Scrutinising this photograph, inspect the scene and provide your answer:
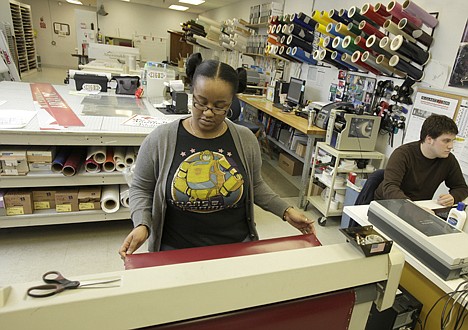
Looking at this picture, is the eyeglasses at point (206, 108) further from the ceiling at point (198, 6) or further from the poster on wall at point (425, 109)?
the ceiling at point (198, 6)

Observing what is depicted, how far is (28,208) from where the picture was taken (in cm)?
221

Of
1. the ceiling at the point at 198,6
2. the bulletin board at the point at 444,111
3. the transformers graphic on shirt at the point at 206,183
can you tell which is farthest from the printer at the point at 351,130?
the ceiling at the point at 198,6

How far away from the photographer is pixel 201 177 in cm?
118

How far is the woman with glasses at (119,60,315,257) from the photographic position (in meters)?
1.13

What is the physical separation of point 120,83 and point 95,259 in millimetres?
2229

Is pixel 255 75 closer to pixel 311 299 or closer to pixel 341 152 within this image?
pixel 341 152

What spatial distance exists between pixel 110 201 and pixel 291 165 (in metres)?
2.51

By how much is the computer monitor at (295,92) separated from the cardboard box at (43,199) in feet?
9.82

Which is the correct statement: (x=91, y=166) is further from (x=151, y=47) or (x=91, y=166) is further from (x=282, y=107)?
(x=151, y=47)

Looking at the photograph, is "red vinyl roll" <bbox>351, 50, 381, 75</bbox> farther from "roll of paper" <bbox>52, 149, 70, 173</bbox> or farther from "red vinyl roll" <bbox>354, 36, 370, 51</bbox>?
"roll of paper" <bbox>52, 149, 70, 173</bbox>

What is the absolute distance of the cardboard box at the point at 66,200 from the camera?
7.47 feet

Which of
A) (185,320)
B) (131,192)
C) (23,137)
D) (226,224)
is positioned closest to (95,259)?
(23,137)

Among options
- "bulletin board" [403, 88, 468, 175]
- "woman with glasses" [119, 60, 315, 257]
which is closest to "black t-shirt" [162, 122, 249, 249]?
"woman with glasses" [119, 60, 315, 257]

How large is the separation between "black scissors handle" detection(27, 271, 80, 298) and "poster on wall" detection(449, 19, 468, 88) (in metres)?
2.66
